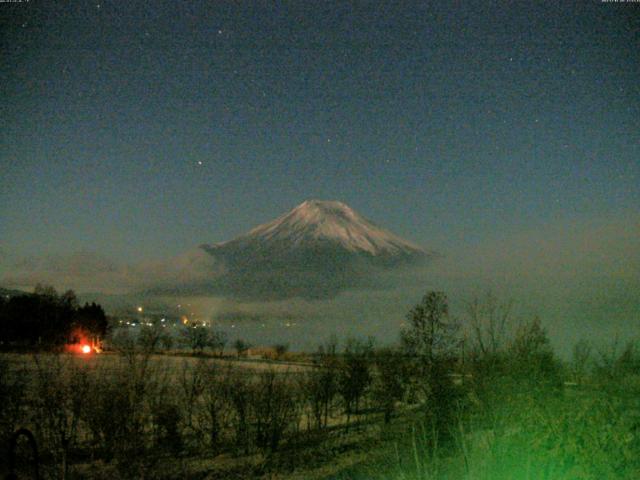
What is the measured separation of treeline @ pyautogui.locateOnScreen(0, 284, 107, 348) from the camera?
176 feet

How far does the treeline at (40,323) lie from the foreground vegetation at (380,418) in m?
36.6

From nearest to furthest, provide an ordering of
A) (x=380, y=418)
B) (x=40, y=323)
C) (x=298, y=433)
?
1. (x=298, y=433)
2. (x=380, y=418)
3. (x=40, y=323)

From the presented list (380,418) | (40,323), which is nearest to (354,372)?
(380,418)

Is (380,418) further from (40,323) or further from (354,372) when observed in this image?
(40,323)

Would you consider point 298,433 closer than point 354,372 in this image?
Yes

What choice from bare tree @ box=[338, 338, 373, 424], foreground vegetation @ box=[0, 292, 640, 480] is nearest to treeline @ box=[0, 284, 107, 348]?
bare tree @ box=[338, 338, 373, 424]

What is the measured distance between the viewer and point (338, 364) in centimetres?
2094

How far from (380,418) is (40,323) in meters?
45.3

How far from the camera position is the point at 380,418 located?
65.1 feet

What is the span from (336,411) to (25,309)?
1741 inches

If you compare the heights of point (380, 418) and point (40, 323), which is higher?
point (40, 323)

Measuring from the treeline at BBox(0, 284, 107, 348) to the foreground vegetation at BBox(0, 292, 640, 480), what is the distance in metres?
36.6

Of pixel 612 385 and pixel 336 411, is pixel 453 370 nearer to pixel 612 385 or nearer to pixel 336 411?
pixel 612 385

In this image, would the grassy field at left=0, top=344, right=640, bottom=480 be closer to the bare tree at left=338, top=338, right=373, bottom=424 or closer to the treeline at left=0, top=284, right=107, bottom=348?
the bare tree at left=338, top=338, right=373, bottom=424
